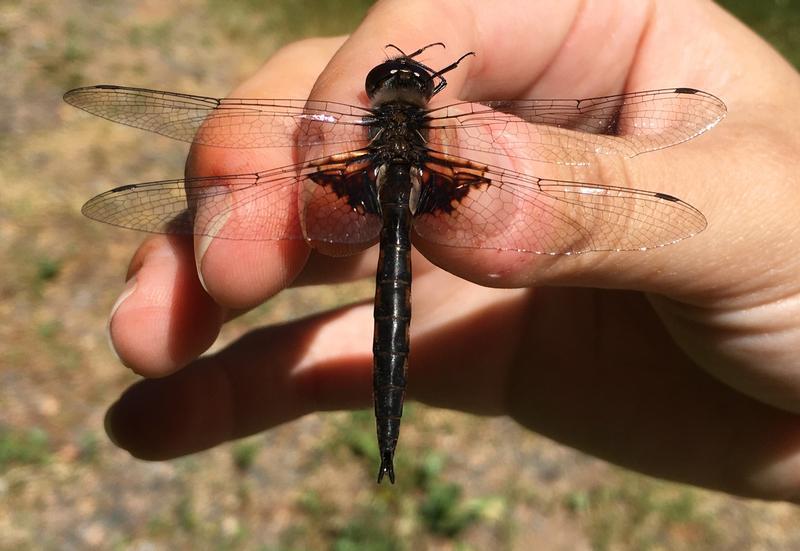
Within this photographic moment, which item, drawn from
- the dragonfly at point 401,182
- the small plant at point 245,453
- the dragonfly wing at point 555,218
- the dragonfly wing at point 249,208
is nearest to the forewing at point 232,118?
the dragonfly at point 401,182

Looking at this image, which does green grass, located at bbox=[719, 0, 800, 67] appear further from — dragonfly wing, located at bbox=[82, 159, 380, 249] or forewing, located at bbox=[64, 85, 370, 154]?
dragonfly wing, located at bbox=[82, 159, 380, 249]

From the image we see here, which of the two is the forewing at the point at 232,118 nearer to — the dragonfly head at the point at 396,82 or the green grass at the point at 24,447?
the dragonfly head at the point at 396,82

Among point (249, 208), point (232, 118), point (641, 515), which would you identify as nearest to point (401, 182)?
point (249, 208)

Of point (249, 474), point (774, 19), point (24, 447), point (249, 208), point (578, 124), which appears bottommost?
point (249, 474)

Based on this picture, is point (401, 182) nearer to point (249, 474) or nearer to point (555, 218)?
point (555, 218)

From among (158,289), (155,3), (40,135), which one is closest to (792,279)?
(158,289)

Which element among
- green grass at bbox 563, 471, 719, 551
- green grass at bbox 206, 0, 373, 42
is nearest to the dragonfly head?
green grass at bbox 563, 471, 719, 551

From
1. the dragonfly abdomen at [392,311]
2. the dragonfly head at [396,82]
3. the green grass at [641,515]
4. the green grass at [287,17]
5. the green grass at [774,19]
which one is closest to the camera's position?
the dragonfly abdomen at [392,311]
